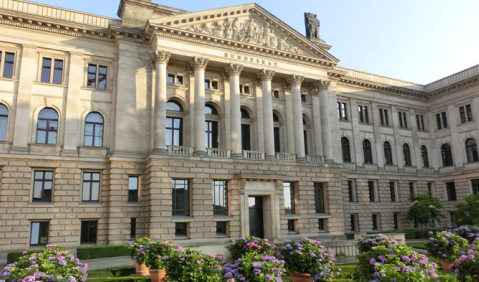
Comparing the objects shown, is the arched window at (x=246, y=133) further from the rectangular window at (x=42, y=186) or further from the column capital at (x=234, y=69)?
the rectangular window at (x=42, y=186)

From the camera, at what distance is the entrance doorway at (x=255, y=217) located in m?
34.9

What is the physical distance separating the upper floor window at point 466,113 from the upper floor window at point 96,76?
47122 mm

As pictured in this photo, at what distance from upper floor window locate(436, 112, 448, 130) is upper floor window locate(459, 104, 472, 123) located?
2.59 metres

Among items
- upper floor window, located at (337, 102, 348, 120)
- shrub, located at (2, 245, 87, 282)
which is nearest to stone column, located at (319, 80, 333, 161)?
upper floor window, located at (337, 102, 348, 120)

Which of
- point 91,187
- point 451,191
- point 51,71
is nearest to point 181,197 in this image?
point 91,187

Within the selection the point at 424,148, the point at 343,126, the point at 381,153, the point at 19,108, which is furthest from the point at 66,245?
the point at 424,148

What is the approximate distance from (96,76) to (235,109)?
13534 mm

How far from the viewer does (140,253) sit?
1891 cm

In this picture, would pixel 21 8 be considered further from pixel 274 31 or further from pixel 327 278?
pixel 327 278

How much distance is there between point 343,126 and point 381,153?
6991mm

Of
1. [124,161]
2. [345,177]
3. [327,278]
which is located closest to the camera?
[327,278]

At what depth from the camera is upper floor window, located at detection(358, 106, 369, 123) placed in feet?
163

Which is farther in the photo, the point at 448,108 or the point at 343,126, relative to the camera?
the point at 448,108

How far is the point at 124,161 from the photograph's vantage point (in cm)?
3216
